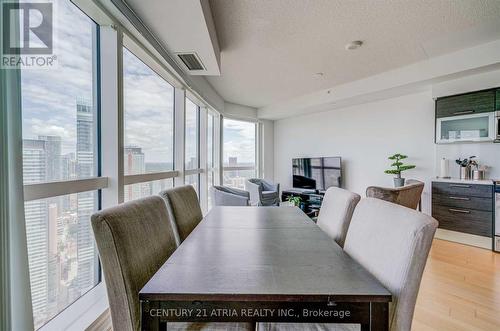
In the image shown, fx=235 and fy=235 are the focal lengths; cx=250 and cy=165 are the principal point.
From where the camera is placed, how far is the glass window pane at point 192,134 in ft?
12.0

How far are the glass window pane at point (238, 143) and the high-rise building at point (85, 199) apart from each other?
12.6 ft

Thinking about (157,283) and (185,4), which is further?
(185,4)

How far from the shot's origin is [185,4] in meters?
1.64

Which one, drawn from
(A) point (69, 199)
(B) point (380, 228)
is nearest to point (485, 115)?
(B) point (380, 228)

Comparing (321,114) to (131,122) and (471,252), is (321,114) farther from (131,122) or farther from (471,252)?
(131,122)

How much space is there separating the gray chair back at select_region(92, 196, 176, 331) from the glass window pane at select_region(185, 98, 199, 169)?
2574 mm

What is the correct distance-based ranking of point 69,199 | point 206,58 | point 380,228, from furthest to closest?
1. point 206,58
2. point 69,199
3. point 380,228

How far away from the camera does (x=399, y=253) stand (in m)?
0.86

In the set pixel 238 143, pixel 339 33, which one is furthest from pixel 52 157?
pixel 238 143

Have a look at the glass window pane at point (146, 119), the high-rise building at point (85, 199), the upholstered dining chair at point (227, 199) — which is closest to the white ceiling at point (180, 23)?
the glass window pane at point (146, 119)

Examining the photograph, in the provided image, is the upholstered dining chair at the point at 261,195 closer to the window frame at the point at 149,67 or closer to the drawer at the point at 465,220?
the window frame at the point at 149,67

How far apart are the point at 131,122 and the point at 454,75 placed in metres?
4.04

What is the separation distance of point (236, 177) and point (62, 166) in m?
4.49

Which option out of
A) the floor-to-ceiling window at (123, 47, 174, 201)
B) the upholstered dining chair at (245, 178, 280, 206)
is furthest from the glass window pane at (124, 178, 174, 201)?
the upholstered dining chair at (245, 178, 280, 206)
